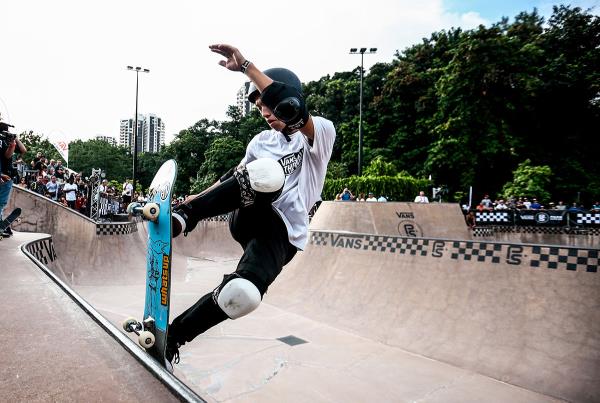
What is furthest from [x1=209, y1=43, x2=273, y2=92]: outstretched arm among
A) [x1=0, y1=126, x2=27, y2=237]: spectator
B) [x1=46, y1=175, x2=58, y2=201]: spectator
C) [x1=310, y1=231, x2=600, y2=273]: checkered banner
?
[x1=46, y1=175, x2=58, y2=201]: spectator

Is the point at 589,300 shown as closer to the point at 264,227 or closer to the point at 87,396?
the point at 264,227

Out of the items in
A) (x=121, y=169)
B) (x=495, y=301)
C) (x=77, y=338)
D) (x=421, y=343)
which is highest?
(x=121, y=169)

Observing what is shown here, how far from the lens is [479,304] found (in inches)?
184

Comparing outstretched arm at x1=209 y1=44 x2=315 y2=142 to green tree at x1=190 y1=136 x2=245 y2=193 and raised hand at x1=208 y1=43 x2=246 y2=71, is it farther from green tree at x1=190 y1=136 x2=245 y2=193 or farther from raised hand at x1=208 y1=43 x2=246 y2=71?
green tree at x1=190 y1=136 x2=245 y2=193

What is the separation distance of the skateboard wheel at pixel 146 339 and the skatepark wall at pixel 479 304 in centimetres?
340

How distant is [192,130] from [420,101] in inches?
1370

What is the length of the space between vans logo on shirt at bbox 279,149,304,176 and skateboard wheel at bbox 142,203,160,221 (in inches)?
30.5

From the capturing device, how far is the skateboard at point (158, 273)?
2113 millimetres

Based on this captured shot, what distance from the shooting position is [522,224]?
52.1ft

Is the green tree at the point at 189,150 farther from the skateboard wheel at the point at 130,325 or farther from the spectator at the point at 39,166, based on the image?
the skateboard wheel at the point at 130,325

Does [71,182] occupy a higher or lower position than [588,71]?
lower

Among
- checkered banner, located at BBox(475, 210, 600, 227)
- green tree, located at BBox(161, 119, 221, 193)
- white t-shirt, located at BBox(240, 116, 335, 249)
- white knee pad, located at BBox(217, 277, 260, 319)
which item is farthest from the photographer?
green tree, located at BBox(161, 119, 221, 193)

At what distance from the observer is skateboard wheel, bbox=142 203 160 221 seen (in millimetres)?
2107

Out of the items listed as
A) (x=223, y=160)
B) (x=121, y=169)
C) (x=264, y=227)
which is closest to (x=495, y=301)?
(x=264, y=227)
